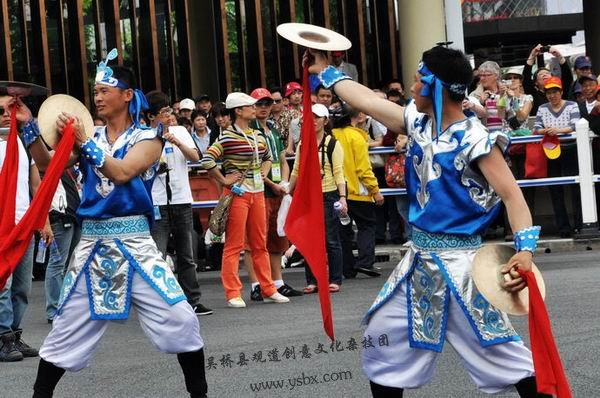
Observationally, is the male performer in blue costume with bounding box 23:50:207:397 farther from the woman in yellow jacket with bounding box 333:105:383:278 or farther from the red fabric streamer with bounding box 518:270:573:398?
the woman in yellow jacket with bounding box 333:105:383:278

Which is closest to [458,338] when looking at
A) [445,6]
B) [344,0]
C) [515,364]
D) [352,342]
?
[515,364]

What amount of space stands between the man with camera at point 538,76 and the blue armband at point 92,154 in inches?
380

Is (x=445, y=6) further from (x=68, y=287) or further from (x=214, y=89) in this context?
(x=68, y=287)

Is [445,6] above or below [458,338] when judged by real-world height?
above

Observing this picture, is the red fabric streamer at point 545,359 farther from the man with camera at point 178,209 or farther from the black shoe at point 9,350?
the man with camera at point 178,209

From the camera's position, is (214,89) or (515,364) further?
(214,89)

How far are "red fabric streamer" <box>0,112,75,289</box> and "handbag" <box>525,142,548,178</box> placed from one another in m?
8.78

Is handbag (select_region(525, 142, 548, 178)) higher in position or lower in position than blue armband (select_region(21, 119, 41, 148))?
lower

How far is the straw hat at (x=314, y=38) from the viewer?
5582 millimetres

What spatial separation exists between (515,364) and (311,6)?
2252 centimetres

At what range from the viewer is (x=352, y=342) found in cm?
882

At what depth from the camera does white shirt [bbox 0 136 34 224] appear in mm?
8758

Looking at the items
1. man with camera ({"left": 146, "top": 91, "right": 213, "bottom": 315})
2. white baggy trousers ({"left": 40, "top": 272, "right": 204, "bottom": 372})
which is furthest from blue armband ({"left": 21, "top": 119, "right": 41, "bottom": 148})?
man with camera ({"left": 146, "top": 91, "right": 213, "bottom": 315})

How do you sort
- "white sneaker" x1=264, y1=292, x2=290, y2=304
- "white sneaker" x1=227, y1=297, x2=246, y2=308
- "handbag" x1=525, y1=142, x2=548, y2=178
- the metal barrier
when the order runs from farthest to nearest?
"handbag" x1=525, y1=142, x2=548, y2=178, the metal barrier, "white sneaker" x1=264, y1=292, x2=290, y2=304, "white sneaker" x1=227, y1=297, x2=246, y2=308
